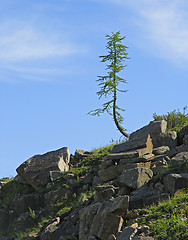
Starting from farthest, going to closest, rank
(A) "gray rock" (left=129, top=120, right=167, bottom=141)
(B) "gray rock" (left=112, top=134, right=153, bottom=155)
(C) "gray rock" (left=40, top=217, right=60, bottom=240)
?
(A) "gray rock" (left=129, top=120, right=167, bottom=141) → (B) "gray rock" (left=112, top=134, right=153, bottom=155) → (C) "gray rock" (left=40, top=217, right=60, bottom=240)

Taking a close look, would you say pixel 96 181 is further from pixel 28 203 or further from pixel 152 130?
pixel 28 203

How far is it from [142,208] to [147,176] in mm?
1815

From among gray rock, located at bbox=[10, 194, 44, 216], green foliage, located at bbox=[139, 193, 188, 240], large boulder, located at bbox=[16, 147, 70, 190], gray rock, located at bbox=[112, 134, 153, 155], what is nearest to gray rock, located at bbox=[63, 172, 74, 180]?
large boulder, located at bbox=[16, 147, 70, 190]

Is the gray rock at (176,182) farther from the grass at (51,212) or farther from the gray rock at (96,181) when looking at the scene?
the gray rock at (96,181)

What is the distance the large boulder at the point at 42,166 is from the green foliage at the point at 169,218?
921cm

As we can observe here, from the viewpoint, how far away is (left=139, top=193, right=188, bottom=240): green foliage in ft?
32.3

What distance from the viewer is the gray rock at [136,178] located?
13.2m

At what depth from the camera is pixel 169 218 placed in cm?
1066

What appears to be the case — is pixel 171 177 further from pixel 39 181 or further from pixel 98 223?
pixel 39 181

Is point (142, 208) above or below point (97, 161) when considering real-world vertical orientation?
below

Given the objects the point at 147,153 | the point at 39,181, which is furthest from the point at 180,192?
the point at 39,181

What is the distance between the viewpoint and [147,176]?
1352 centimetres

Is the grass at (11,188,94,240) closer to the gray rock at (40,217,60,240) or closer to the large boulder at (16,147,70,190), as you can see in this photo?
the gray rock at (40,217,60,240)

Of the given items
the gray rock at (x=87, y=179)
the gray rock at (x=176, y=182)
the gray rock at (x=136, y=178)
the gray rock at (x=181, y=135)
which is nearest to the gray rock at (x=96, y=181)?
the gray rock at (x=87, y=179)
